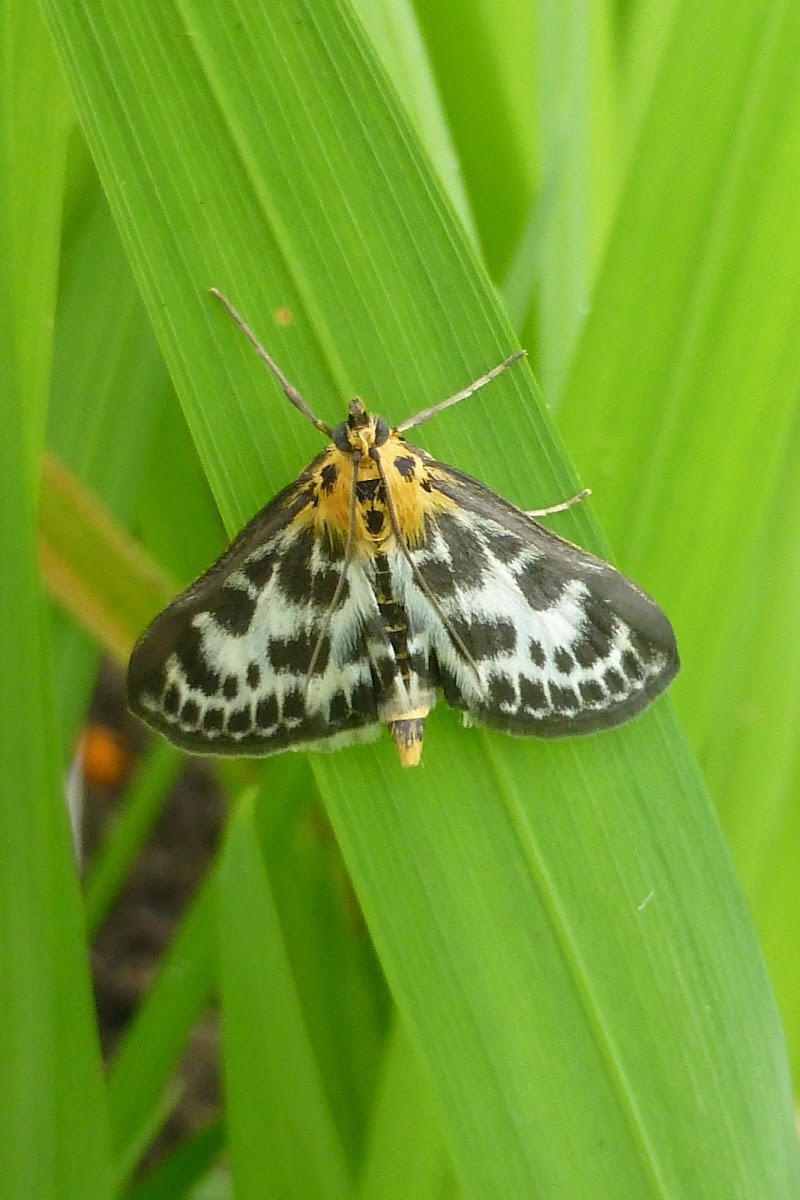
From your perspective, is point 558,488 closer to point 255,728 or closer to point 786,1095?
point 255,728

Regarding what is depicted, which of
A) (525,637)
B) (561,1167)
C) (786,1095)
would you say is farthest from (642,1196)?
(525,637)

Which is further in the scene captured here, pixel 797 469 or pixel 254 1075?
pixel 254 1075

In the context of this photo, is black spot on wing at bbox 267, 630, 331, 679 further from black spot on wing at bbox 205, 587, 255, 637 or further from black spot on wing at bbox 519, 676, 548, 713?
black spot on wing at bbox 519, 676, 548, 713

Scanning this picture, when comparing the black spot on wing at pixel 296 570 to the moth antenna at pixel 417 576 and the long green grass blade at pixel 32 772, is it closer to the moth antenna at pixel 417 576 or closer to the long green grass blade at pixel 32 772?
the moth antenna at pixel 417 576

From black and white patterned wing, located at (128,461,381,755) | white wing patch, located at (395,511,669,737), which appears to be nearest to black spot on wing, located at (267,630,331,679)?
black and white patterned wing, located at (128,461,381,755)

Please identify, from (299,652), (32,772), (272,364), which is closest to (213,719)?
(299,652)

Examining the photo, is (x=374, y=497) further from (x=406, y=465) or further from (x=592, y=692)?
(x=592, y=692)

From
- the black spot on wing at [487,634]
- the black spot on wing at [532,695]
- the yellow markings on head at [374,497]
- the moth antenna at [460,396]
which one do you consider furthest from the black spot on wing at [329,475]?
the black spot on wing at [532,695]
